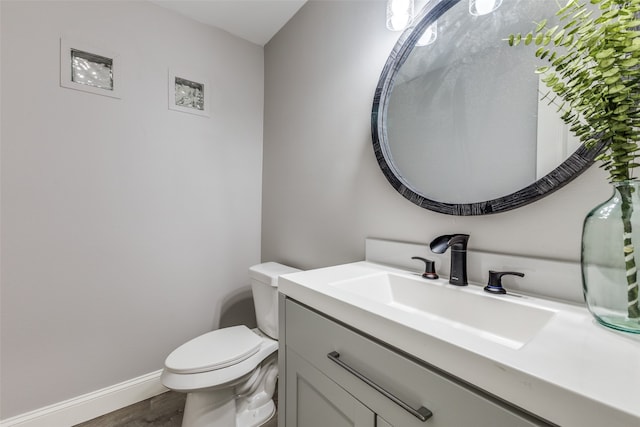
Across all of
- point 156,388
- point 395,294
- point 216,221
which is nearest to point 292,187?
point 216,221

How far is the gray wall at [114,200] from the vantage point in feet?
4.29

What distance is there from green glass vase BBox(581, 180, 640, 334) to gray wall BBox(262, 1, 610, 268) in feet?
0.55

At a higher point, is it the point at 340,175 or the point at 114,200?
the point at 340,175

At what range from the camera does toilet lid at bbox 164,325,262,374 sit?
1.21 metres

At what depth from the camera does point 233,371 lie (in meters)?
1.26

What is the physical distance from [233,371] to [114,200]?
1.14 meters

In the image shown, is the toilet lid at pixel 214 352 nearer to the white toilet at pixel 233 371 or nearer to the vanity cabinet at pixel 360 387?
the white toilet at pixel 233 371

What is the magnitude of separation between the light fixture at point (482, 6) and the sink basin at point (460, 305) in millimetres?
899

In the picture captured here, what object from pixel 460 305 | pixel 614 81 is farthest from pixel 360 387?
pixel 614 81

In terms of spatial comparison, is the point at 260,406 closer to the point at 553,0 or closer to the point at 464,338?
the point at 464,338

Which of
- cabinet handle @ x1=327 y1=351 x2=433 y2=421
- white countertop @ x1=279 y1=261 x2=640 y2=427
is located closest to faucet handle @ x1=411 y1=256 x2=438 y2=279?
white countertop @ x1=279 y1=261 x2=640 y2=427

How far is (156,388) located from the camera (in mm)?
1650

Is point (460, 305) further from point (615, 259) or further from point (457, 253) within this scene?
point (615, 259)

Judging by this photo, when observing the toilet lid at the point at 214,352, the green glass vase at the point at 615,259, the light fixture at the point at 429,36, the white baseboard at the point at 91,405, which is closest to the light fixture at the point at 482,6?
the light fixture at the point at 429,36
